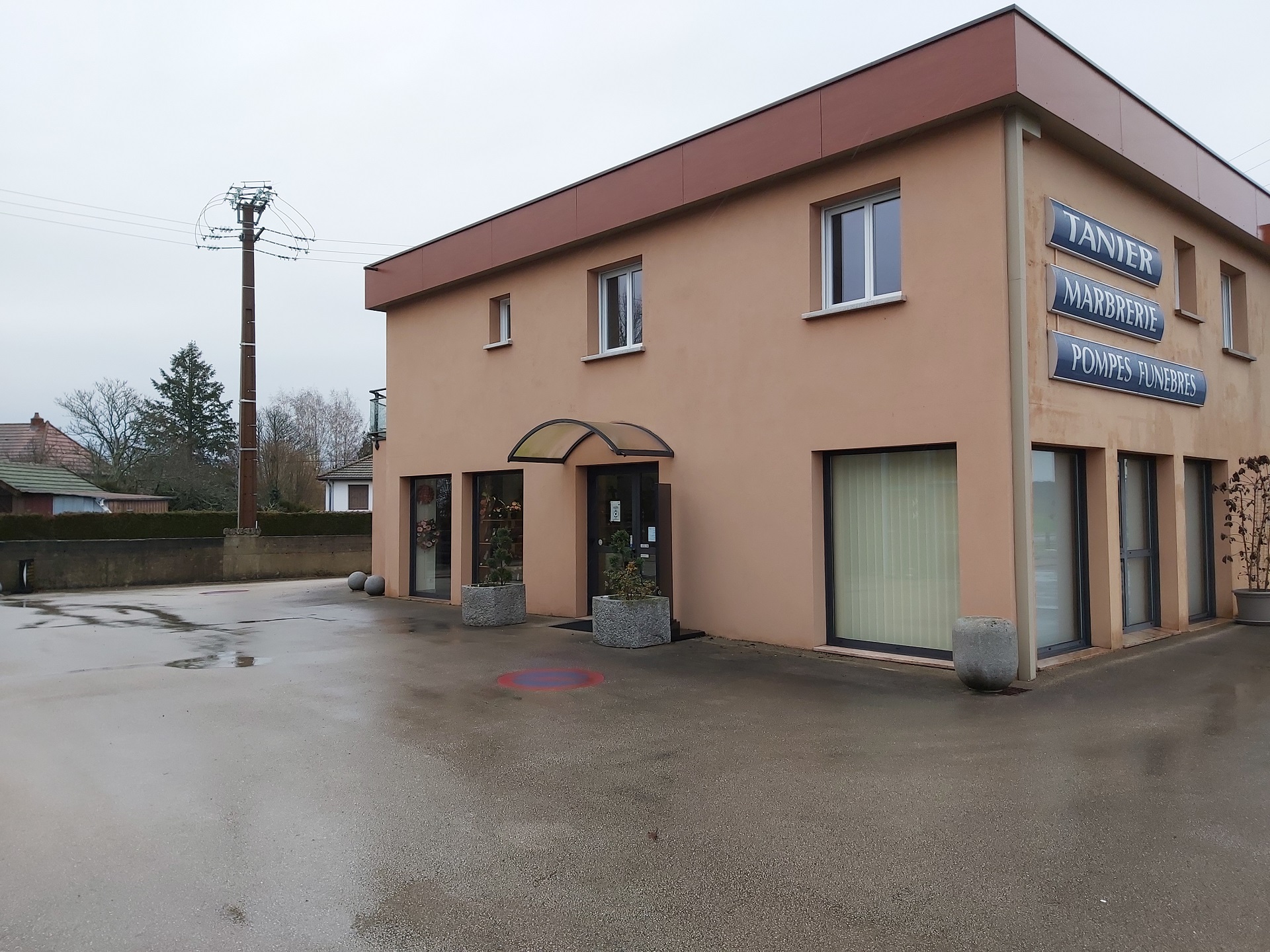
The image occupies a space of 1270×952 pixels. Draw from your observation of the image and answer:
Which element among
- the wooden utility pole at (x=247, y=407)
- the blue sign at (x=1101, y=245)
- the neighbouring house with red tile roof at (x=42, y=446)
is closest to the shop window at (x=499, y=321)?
the blue sign at (x=1101, y=245)

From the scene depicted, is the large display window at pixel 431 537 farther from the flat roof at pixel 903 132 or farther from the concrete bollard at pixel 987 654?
the concrete bollard at pixel 987 654

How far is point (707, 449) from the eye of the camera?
37.0 ft

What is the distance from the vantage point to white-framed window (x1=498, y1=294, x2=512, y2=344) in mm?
14953


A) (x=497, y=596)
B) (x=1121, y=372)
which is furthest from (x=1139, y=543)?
(x=497, y=596)

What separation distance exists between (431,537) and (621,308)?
6.20 metres

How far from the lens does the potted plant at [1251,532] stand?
11938 mm

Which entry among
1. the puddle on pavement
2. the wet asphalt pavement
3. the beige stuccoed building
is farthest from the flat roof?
the puddle on pavement

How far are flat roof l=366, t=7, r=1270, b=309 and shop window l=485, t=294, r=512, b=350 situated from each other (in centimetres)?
73

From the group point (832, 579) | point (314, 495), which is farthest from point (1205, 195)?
point (314, 495)

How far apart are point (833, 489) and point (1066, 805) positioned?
546 cm

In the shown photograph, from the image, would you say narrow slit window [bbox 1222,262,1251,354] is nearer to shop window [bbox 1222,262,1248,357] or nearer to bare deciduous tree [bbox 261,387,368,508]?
shop window [bbox 1222,262,1248,357]

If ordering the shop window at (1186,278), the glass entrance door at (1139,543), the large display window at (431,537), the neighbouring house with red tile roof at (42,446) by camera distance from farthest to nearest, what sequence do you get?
the neighbouring house with red tile roof at (42,446) < the large display window at (431,537) < the shop window at (1186,278) < the glass entrance door at (1139,543)

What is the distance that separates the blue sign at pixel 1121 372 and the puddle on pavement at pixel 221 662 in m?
8.96

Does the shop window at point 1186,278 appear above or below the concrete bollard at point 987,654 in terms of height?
above
